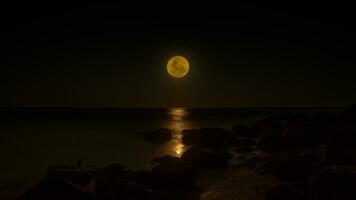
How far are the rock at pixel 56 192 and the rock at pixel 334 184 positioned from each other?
6.08 metres

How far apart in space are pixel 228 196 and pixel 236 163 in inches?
287

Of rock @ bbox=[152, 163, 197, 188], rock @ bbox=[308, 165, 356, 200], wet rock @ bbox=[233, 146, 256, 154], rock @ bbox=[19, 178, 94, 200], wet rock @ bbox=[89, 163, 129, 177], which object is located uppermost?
wet rock @ bbox=[233, 146, 256, 154]

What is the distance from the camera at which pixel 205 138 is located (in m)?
32.0

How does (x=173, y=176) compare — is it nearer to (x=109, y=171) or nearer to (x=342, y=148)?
(x=109, y=171)

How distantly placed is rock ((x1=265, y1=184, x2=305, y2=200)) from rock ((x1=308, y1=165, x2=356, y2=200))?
0.79 meters

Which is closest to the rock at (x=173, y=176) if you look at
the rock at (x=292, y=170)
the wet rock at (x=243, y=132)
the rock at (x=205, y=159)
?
the rock at (x=292, y=170)

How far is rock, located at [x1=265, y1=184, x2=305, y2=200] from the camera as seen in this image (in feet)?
36.4

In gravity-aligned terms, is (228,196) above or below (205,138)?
below

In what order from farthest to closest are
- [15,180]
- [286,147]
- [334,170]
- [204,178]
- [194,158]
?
[286,147]
[194,158]
[15,180]
[204,178]
[334,170]

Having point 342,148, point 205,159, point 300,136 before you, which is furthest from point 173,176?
point 300,136

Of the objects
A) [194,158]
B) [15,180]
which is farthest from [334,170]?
[15,180]

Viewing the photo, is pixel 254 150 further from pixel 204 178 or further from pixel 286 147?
pixel 204 178

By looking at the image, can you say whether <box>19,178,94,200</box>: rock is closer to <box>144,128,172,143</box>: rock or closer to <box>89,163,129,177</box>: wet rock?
<box>89,163,129,177</box>: wet rock

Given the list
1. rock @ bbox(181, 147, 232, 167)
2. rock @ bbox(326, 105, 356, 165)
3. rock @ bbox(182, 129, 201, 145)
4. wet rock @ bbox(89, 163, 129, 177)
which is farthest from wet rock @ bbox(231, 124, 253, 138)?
wet rock @ bbox(89, 163, 129, 177)
